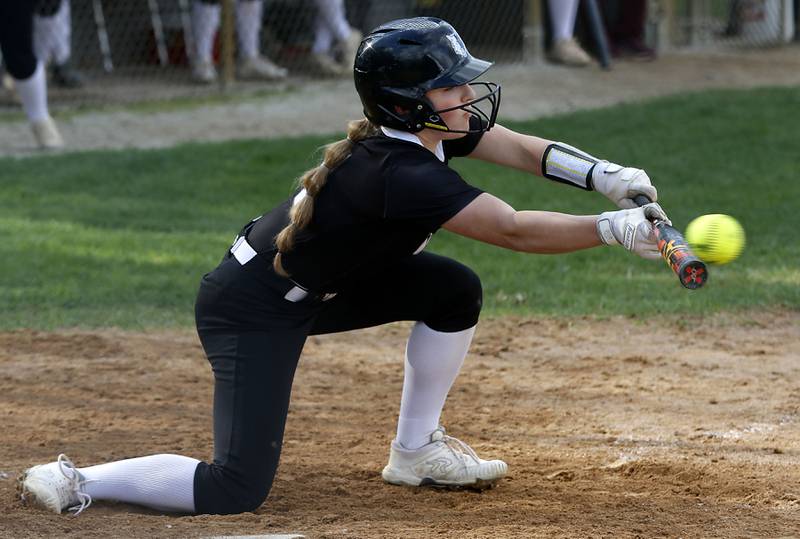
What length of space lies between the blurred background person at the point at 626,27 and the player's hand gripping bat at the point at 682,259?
10654 mm

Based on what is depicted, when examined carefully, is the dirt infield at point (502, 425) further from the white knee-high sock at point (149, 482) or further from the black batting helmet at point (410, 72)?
the black batting helmet at point (410, 72)

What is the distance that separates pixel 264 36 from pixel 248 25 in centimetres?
111

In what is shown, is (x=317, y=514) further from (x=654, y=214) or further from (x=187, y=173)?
(x=187, y=173)

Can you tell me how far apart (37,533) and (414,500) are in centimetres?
126

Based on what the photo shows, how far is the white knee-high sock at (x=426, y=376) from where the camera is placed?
14.1ft

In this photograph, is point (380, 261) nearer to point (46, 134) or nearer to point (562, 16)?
point (46, 134)

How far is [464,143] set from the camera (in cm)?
417

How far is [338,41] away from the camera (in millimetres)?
12758

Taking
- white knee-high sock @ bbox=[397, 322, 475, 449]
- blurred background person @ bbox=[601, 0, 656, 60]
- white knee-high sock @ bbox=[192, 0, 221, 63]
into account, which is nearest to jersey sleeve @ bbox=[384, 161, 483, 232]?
white knee-high sock @ bbox=[397, 322, 475, 449]

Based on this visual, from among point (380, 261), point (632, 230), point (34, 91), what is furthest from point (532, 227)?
point (34, 91)

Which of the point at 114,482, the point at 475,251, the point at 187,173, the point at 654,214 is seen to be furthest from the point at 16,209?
the point at 654,214

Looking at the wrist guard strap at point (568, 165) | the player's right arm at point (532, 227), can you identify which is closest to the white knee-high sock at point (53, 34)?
the wrist guard strap at point (568, 165)

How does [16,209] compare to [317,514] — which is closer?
[317,514]

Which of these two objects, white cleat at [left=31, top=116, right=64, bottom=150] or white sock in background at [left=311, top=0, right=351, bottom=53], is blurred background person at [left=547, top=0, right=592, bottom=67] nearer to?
white sock in background at [left=311, top=0, right=351, bottom=53]
